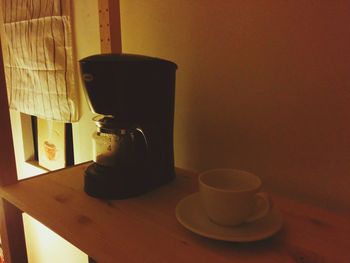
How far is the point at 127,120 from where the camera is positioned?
2.12 ft

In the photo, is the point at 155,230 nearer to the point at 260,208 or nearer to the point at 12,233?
the point at 260,208

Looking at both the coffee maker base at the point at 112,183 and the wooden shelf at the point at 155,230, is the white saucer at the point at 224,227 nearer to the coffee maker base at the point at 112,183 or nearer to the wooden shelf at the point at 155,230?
the wooden shelf at the point at 155,230

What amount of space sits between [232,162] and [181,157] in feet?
0.59

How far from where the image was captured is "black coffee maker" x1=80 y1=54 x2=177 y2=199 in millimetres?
600

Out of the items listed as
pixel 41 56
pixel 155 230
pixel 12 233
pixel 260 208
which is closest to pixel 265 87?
pixel 260 208

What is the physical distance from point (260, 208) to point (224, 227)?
70 mm

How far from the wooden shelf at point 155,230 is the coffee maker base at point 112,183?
2 centimetres

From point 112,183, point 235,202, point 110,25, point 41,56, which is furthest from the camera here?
point 41,56

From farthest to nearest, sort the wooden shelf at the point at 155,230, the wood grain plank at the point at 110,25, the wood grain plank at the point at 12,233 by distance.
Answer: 1. the wood grain plank at the point at 110,25
2. the wood grain plank at the point at 12,233
3. the wooden shelf at the point at 155,230

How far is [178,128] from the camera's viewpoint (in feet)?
2.97

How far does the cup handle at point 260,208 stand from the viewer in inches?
19.2

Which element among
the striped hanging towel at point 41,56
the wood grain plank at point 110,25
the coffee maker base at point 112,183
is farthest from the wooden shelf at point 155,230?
the striped hanging towel at point 41,56

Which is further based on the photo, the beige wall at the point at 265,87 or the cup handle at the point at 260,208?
the beige wall at the point at 265,87

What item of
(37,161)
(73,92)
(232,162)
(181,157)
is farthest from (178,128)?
(37,161)
